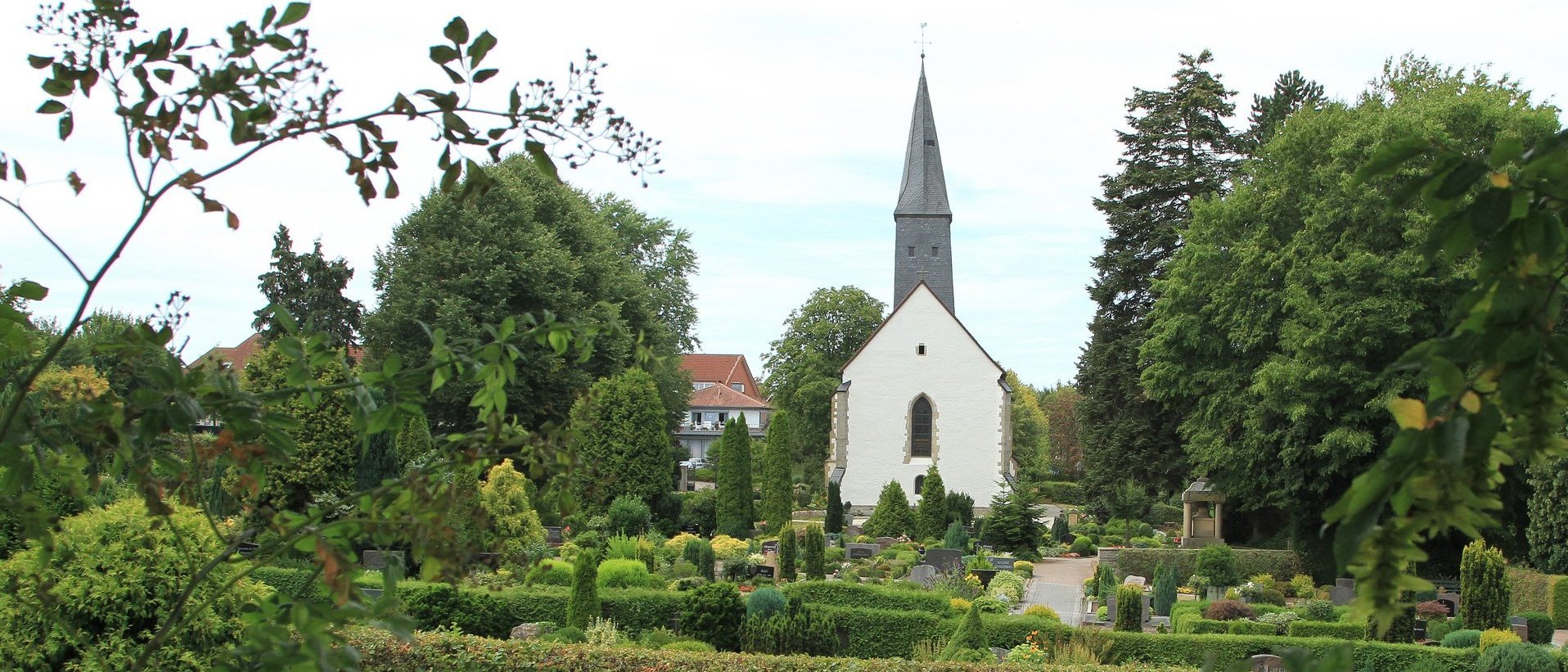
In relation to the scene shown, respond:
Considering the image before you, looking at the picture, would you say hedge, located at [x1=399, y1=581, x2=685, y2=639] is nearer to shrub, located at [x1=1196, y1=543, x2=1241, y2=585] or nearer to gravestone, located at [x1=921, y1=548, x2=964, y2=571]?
gravestone, located at [x1=921, y1=548, x2=964, y2=571]

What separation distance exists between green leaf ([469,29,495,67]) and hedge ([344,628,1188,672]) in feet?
31.3

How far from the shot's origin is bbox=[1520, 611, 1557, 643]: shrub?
17.4 m

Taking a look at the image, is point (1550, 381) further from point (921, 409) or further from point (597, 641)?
point (921, 409)

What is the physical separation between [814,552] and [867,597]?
18.5 ft

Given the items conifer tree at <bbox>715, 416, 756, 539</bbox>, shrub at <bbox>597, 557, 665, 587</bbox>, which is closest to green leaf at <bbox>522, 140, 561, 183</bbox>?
shrub at <bbox>597, 557, 665, 587</bbox>

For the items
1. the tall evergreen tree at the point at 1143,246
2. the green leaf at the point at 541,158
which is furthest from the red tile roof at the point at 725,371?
the green leaf at the point at 541,158

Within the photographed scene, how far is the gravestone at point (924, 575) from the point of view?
20672 millimetres

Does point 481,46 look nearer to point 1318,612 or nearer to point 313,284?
point 1318,612

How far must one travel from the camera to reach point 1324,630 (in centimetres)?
1559

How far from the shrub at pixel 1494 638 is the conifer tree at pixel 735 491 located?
18018 millimetres

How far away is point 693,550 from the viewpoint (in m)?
22.0

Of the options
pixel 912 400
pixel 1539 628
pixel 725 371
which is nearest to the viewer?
pixel 1539 628

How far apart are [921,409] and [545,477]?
35406 mm

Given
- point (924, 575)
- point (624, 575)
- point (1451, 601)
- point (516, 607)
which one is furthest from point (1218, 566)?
point (516, 607)
